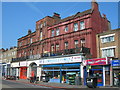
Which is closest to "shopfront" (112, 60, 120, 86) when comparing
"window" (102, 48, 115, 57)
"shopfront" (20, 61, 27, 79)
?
"window" (102, 48, 115, 57)

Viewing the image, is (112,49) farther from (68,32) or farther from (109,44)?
(68,32)

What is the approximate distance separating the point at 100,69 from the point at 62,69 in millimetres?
7239

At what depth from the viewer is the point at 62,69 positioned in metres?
27.1

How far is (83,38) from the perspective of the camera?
1053 inches

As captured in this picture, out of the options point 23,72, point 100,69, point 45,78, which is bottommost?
point 23,72

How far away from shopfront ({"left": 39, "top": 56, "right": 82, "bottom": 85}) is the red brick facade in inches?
111

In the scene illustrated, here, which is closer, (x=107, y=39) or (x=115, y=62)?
(x=115, y=62)

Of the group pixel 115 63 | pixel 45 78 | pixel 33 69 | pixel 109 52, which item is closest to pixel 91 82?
pixel 115 63

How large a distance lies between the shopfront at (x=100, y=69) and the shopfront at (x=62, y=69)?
1.78 metres

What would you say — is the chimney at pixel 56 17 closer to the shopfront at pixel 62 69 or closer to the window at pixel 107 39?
the shopfront at pixel 62 69

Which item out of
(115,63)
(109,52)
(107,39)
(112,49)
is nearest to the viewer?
(115,63)

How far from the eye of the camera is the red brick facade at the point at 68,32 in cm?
2627

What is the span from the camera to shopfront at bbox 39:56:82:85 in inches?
972

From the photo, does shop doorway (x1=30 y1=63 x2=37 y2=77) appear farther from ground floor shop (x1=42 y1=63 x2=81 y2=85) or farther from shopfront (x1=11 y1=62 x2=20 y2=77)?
shopfront (x1=11 y1=62 x2=20 y2=77)
